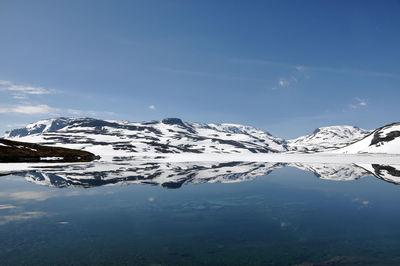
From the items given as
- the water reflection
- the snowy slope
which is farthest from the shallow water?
the snowy slope

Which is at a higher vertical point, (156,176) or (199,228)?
(156,176)

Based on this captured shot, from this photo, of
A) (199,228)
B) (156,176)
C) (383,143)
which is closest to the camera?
(199,228)

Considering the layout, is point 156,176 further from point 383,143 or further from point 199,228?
point 383,143

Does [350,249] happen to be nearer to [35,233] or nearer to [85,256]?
[85,256]

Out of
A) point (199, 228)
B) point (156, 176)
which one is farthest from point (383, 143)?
point (199, 228)

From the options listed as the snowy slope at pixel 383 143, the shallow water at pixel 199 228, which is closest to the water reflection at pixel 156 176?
the shallow water at pixel 199 228

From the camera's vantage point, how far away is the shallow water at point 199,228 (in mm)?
13711

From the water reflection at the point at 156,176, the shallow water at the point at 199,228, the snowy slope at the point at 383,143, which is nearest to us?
the shallow water at the point at 199,228

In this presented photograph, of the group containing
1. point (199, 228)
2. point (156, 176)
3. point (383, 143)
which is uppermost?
point (383, 143)

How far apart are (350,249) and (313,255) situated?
8.67 feet

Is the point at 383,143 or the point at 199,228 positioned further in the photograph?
the point at 383,143

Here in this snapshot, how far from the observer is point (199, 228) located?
1945 cm

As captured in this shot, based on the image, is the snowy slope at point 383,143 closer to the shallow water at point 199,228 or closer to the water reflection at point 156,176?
the water reflection at point 156,176

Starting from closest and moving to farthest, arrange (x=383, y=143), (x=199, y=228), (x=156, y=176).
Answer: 1. (x=199, y=228)
2. (x=156, y=176)
3. (x=383, y=143)
